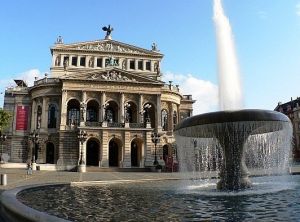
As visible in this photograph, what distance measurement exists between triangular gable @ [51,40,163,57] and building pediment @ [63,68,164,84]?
8.15m

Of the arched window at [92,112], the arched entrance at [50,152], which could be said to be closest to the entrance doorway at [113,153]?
the arched window at [92,112]

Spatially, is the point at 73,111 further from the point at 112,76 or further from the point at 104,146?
the point at 104,146

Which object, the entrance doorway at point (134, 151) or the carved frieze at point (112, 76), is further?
the entrance doorway at point (134, 151)

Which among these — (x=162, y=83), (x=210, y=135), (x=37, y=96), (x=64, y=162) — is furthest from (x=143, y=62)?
(x=210, y=135)

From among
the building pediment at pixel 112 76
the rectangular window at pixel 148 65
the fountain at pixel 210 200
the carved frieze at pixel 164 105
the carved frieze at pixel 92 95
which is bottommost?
the fountain at pixel 210 200

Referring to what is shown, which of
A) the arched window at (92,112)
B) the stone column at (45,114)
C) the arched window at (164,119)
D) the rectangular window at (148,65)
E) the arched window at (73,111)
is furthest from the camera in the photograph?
the rectangular window at (148,65)

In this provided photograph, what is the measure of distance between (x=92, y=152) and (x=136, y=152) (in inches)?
273

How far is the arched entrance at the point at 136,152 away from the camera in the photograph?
5800 centimetres

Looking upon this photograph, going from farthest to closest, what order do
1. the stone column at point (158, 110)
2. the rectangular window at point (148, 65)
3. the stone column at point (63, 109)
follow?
1. the rectangular window at point (148, 65)
2. the stone column at point (158, 110)
3. the stone column at point (63, 109)

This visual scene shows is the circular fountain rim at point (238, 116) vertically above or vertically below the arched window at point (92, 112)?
below

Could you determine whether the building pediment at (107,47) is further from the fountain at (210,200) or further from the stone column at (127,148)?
the fountain at (210,200)

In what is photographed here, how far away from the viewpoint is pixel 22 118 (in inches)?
2430

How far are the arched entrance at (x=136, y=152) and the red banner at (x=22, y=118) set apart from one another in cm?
1832

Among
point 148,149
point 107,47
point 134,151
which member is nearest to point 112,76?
point 107,47
